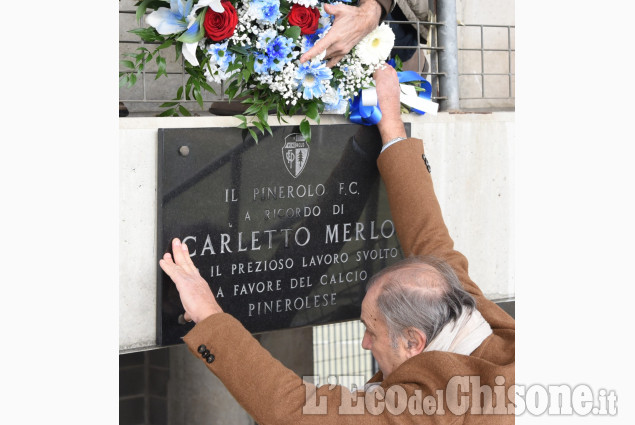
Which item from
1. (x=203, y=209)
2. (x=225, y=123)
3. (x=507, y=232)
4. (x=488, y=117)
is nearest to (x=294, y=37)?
(x=225, y=123)

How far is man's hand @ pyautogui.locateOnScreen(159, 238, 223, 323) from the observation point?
2312 millimetres

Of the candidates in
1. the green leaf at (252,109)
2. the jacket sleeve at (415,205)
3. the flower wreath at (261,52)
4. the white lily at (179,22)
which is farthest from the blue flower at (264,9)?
the jacket sleeve at (415,205)

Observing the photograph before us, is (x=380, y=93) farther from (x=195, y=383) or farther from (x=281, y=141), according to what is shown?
(x=195, y=383)

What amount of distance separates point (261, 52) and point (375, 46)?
486 mm

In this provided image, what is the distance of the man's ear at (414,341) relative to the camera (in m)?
2.16

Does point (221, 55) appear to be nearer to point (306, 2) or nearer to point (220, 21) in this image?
point (220, 21)

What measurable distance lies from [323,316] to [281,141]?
2.37 feet

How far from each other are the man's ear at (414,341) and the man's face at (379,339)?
2cm

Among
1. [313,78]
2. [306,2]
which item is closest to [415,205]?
[313,78]

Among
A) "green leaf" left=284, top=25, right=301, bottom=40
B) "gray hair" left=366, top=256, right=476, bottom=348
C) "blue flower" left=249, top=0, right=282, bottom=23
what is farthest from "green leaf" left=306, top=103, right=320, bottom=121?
"gray hair" left=366, top=256, right=476, bottom=348

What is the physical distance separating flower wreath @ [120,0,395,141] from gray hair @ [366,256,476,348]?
0.80 meters

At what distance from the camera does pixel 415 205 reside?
2797 mm

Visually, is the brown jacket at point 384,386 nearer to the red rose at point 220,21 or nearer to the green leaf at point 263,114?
the green leaf at point 263,114

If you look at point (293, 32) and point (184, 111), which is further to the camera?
point (184, 111)
